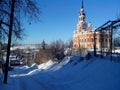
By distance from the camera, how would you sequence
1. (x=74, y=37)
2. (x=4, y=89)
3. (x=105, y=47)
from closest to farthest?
(x=4, y=89) < (x=105, y=47) < (x=74, y=37)

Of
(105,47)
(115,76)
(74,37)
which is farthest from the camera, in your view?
(74,37)

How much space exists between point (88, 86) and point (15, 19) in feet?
22.3

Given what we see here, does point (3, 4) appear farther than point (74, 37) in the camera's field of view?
No

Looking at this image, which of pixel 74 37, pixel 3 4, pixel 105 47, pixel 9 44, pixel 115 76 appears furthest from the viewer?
pixel 74 37

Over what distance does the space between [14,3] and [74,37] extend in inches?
4792

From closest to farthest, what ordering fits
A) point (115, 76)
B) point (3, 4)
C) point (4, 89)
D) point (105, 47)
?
point (3, 4) < point (115, 76) < point (4, 89) < point (105, 47)

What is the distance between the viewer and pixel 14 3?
2017 centimetres

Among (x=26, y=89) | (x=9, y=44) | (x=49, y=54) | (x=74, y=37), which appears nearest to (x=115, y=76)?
(x=26, y=89)

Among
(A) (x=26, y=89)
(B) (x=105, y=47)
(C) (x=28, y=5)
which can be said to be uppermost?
(C) (x=28, y=5)

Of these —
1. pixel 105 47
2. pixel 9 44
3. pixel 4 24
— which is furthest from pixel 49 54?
pixel 4 24

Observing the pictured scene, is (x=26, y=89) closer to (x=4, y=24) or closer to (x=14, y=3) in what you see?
(x=4, y=24)

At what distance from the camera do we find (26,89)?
23.8 metres

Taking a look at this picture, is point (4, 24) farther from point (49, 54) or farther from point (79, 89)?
point (49, 54)

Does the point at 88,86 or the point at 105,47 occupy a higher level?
the point at 105,47
